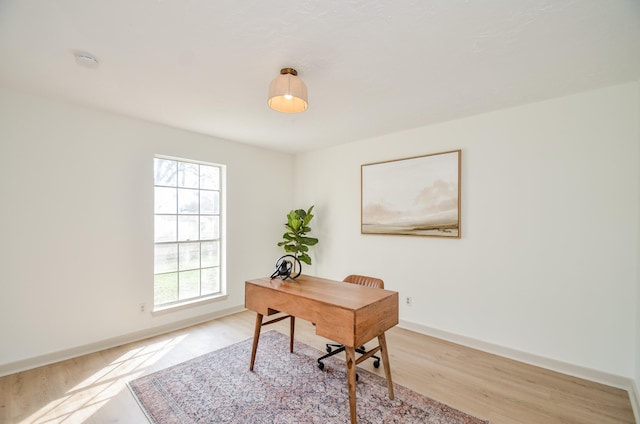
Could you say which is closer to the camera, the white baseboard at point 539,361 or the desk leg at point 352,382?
the desk leg at point 352,382

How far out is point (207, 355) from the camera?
2908mm

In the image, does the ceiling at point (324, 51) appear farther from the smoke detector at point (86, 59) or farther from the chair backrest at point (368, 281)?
the chair backrest at point (368, 281)

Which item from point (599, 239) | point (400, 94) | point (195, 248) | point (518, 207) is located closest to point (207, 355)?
point (195, 248)

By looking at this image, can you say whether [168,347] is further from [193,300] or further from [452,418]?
[452,418]

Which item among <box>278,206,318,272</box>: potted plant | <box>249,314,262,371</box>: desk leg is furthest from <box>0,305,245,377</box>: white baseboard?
<box>249,314,262,371</box>: desk leg

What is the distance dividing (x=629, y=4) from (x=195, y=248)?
4.50 meters

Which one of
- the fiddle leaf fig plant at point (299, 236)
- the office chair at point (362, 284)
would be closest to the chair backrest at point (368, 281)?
the office chair at point (362, 284)

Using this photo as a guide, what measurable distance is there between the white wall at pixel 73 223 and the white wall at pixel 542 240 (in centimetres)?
319

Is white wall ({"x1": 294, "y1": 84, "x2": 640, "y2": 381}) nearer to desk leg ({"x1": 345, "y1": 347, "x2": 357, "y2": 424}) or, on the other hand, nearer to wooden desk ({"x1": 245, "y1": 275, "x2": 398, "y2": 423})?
wooden desk ({"x1": 245, "y1": 275, "x2": 398, "y2": 423})

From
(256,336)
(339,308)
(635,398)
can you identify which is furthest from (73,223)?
(635,398)

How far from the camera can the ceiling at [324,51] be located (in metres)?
1.56

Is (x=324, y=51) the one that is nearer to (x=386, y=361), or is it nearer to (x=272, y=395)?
(x=386, y=361)

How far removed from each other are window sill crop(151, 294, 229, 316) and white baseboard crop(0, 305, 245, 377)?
6.6 inches

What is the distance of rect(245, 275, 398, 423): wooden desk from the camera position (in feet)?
5.98
